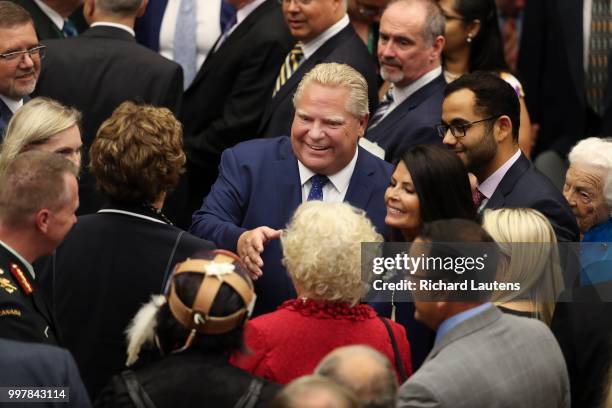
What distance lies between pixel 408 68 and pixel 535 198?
4.34 ft

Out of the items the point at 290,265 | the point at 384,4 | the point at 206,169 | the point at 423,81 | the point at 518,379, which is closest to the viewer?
the point at 518,379

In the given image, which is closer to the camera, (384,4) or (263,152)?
(263,152)

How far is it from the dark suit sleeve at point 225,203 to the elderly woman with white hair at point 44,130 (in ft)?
2.02

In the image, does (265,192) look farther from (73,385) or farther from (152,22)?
(152,22)

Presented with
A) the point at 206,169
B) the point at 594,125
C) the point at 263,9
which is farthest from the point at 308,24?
the point at 594,125

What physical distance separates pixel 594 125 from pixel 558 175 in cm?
103

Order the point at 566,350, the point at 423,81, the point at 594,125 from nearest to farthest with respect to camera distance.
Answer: the point at 566,350 → the point at 423,81 → the point at 594,125

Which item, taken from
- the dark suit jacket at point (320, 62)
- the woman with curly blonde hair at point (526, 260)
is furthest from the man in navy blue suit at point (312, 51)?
the woman with curly blonde hair at point (526, 260)

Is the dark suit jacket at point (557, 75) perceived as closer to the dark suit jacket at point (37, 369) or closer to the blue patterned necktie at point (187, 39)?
the blue patterned necktie at point (187, 39)

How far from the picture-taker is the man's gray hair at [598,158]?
5879 mm

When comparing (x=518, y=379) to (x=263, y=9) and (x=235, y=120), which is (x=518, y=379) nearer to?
(x=235, y=120)

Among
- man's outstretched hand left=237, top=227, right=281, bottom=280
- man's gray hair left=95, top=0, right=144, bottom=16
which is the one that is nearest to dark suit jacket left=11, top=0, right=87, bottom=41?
man's gray hair left=95, top=0, right=144, bottom=16

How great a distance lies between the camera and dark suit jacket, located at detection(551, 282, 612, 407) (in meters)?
4.79

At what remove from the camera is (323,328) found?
436 cm
